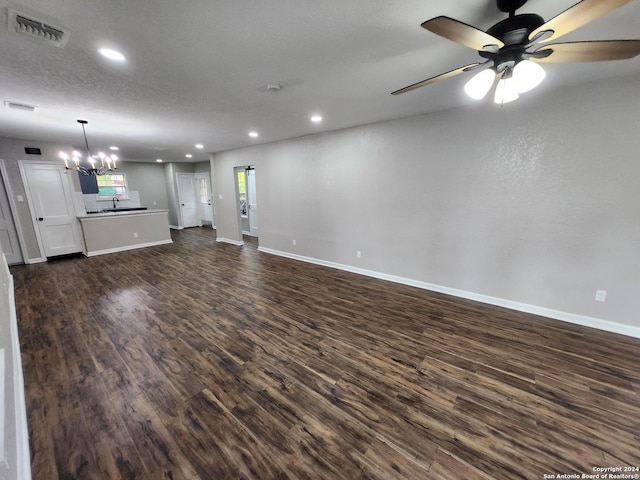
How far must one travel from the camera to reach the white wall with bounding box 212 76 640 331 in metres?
2.57

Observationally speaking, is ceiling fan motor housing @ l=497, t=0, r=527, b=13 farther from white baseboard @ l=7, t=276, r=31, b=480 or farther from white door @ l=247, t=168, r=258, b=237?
white door @ l=247, t=168, r=258, b=237

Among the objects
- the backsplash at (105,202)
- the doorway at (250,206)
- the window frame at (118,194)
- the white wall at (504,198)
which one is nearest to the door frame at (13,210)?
the backsplash at (105,202)

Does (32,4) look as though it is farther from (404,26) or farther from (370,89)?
(370,89)

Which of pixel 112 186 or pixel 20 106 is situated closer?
pixel 20 106

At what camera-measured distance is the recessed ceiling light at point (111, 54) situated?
1815 millimetres

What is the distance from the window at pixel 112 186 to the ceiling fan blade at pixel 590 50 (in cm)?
1071

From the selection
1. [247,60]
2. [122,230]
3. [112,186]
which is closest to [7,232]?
[122,230]

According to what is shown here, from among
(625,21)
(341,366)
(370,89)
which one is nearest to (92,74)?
(370,89)

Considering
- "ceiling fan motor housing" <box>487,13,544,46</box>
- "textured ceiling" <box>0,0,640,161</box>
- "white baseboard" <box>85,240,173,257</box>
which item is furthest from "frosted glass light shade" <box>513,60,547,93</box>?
"white baseboard" <box>85,240,173,257</box>

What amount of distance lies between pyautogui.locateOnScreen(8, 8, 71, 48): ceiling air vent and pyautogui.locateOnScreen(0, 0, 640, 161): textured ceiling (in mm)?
51

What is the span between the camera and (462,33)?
121cm

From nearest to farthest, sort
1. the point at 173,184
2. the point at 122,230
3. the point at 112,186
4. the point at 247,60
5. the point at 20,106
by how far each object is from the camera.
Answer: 1. the point at 247,60
2. the point at 20,106
3. the point at 122,230
4. the point at 112,186
5. the point at 173,184

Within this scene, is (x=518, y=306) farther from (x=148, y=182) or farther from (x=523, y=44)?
(x=148, y=182)

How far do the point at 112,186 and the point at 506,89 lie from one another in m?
10.6
